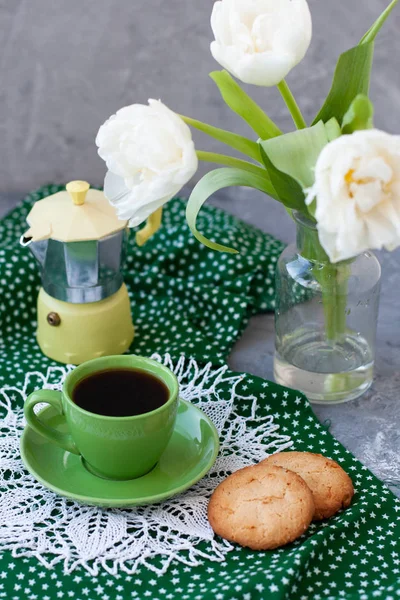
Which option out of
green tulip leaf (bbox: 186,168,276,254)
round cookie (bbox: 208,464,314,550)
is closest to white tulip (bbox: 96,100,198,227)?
green tulip leaf (bbox: 186,168,276,254)

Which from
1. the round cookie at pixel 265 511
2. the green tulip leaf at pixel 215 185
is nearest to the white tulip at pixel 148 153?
the green tulip leaf at pixel 215 185

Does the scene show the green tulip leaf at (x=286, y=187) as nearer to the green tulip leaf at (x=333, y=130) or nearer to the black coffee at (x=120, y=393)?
the green tulip leaf at (x=333, y=130)

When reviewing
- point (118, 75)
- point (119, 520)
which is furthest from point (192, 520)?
point (118, 75)

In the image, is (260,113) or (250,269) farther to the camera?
(250,269)

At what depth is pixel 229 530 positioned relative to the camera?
0.89 metres

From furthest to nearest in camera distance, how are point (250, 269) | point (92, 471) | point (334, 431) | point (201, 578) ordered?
1. point (250, 269)
2. point (334, 431)
3. point (92, 471)
4. point (201, 578)

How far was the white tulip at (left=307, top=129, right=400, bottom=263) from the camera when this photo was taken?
81 cm

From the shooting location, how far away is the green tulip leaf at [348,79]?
93 cm

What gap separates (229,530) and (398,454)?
10.8 inches

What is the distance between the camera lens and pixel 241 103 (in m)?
0.98

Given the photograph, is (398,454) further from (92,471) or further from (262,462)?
(92,471)

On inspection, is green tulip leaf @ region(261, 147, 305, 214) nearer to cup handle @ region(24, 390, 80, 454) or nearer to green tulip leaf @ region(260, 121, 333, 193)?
green tulip leaf @ region(260, 121, 333, 193)

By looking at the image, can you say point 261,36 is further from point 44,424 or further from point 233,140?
point 44,424

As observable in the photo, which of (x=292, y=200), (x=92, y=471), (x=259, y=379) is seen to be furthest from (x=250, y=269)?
(x=92, y=471)
